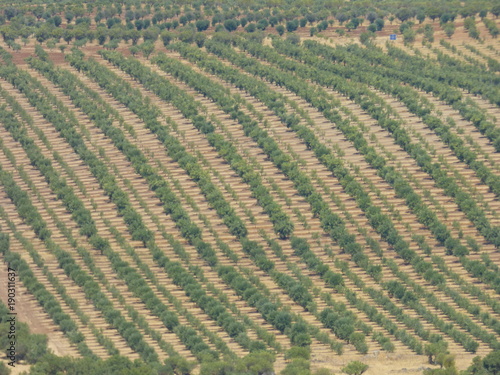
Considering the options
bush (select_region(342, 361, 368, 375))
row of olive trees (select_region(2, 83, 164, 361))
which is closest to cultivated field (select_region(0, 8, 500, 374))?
row of olive trees (select_region(2, 83, 164, 361))

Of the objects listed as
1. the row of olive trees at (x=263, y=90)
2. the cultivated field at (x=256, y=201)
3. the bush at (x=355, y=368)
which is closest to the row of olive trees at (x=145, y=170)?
the cultivated field at (x=256, y=201)

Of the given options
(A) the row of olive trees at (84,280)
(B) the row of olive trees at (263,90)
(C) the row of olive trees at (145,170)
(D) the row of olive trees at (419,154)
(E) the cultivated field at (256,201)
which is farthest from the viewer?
(D) the row of olive trees at (419,154)

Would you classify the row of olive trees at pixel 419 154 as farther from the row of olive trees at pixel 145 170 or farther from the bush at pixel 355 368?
the bush at pixel 355 368

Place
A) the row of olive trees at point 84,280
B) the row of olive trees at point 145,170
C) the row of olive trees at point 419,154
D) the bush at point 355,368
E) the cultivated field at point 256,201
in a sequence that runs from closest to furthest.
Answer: the bush at point 355,368 < the row of olive trees at point 84,280 < the cultivated field at point 256,201 < the row of olive trees at point 145,170 < the row of olive trees at point 419,154

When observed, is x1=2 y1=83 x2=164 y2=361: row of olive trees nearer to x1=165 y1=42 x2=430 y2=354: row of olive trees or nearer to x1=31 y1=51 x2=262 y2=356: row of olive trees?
x1=31 y1=51 x2=262 y2=356: row of olive trees

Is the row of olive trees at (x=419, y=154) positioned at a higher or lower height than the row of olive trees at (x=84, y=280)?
higher

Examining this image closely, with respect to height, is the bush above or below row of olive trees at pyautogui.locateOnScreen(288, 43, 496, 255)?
below

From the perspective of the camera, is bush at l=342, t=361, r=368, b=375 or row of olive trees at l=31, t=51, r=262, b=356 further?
row of olive trees at l=31, t=51, r=262, b=356

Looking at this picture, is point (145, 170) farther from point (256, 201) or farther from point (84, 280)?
point (84, 280)

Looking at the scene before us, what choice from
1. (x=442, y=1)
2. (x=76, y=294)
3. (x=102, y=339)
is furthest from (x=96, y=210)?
(x=442, y=1)

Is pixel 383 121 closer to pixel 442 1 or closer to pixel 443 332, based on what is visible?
pixel 443 332

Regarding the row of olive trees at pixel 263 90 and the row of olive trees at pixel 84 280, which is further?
the row of olive trees at pixel 263 90
